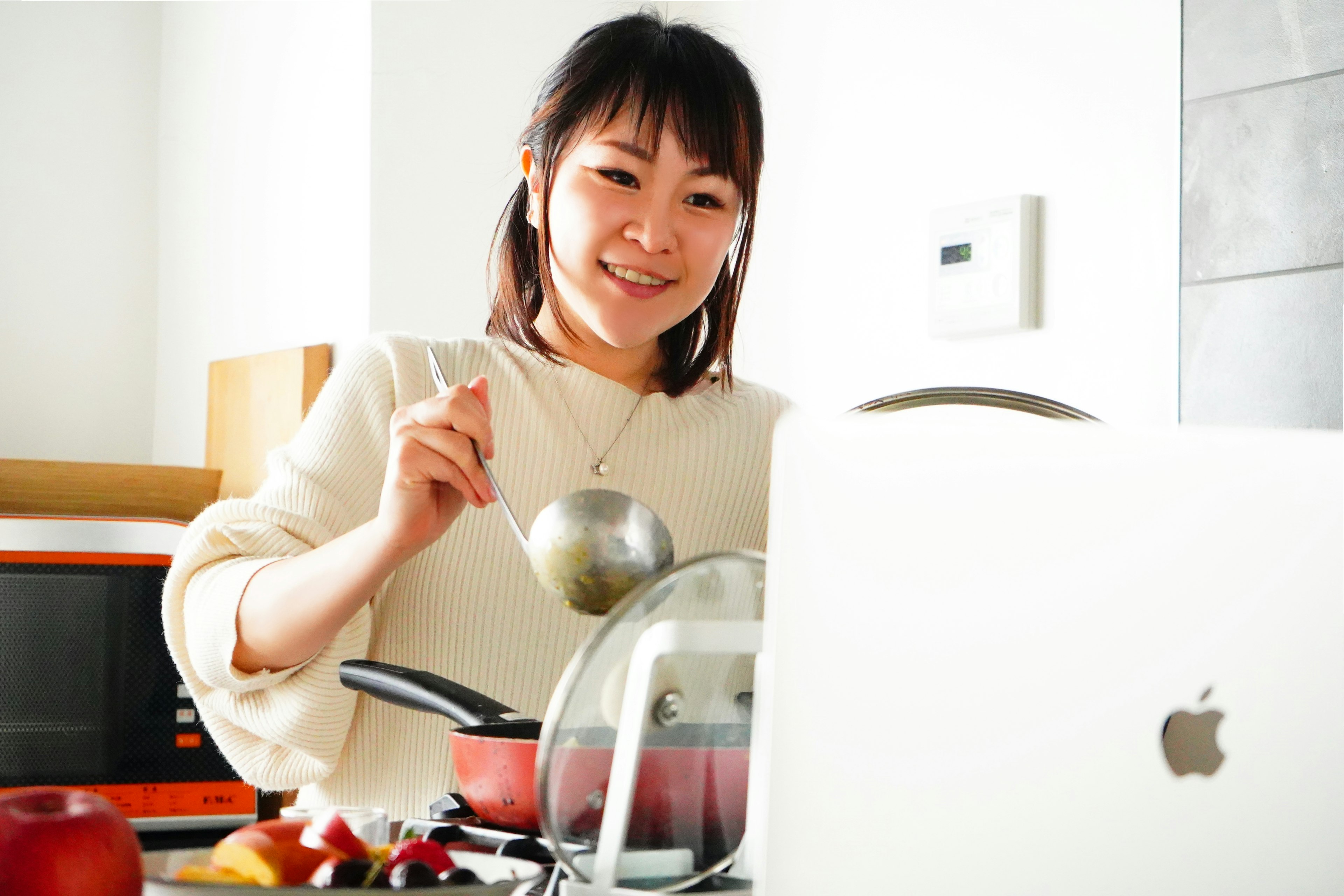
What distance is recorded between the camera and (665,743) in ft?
1.74

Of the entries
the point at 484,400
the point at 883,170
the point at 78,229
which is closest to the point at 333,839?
the point at 484,400

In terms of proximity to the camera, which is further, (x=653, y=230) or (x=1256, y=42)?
(x=1256, y=42)

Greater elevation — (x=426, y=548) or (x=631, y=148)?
(x=631, y=148)

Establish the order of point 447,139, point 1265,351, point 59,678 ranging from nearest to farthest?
point 1265,351 → point 59,678 → point 447,139

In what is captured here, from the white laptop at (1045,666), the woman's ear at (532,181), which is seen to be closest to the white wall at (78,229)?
the woman's ear at (532,181)

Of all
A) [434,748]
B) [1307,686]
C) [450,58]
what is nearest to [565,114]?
[434,748]

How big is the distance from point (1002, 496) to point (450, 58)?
187 cm

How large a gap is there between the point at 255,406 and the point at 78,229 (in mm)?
692

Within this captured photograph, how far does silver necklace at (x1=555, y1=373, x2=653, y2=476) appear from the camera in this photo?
1.24m

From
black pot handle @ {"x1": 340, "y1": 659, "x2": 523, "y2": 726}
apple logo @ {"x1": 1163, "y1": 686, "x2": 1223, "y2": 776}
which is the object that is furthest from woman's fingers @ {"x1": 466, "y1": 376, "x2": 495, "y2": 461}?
apple logo @ {"x1": 1163, "y1": 686, "x2": 1223, "y2": 776}

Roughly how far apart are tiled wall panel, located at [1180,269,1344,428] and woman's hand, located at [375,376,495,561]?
0.85 m

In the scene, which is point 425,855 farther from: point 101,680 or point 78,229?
point 78,229

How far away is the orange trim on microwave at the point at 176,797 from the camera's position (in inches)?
70.4

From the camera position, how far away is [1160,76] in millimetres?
1447
